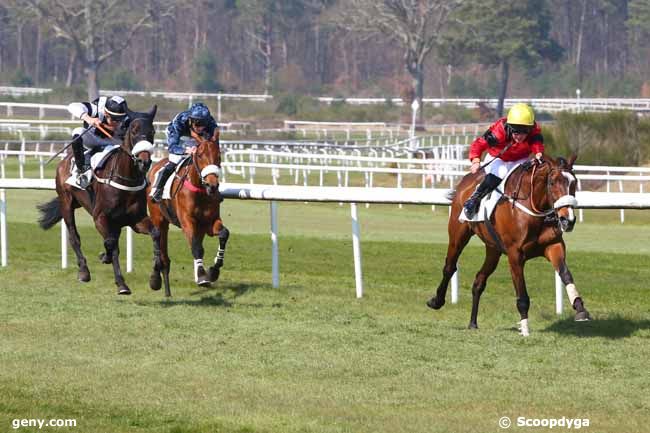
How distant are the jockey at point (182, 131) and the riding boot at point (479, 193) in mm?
2686

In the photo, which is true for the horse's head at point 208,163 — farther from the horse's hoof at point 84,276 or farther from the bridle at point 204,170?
the horse's hoof at point 84,276

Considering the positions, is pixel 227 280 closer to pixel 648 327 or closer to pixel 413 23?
pixel 648 327

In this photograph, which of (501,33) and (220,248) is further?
(501,33)

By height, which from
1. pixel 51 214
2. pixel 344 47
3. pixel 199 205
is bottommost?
pixel 51 214

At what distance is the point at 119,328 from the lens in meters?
10.2

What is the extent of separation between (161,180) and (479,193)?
11.0 ft

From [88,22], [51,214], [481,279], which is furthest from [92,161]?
[88,22]

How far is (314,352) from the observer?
30.1 ft

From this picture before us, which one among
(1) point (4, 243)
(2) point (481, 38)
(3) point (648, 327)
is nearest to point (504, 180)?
(3) point (648, 327)

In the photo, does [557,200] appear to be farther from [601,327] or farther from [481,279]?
[481,279]

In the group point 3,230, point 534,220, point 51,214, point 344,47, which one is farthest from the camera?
point 344,47

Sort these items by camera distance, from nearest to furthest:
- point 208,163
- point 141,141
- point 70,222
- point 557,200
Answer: point 557,200, point 208,163, point 141,141, point 70,222

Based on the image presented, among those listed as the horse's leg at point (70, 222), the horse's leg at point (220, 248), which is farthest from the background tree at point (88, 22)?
the horse's leg at point (220, 248)

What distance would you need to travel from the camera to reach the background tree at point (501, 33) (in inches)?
2854
